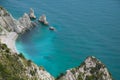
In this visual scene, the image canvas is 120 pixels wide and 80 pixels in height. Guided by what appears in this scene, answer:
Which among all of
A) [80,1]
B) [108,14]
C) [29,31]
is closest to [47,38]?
[29,31]

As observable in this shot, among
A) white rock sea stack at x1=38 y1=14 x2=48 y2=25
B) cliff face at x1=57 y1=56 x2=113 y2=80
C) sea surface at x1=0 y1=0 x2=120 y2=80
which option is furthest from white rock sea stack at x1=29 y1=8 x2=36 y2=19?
cliff face at x1=57 y1=56 x2=113 y2=80

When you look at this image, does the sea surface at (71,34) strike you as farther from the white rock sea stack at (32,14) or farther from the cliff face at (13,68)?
the cliff face at (13,68)

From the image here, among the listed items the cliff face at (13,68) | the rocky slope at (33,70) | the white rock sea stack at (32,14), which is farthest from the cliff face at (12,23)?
the cliff face at (13,68)

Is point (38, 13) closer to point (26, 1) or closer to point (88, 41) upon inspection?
point (26, 1)

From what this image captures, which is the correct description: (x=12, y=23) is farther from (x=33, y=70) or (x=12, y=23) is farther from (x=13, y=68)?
(x=13, y=68)

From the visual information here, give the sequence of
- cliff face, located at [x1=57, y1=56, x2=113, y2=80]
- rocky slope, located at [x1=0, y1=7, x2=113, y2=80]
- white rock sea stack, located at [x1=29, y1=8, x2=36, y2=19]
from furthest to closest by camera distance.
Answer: white rock sea stack, located at [x1=29, y1=8, x2=36, y2=19] < cliff face, located at [x1=57, y1=56, x2=113, y2=80] < rocky slope, located at [x1=0, y1=7, x2=113, y2=80]

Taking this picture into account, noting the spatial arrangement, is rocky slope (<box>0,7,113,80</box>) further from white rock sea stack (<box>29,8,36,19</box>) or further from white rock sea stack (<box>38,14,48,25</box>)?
white rock sea stack (<box>29,8,36,19</box>)

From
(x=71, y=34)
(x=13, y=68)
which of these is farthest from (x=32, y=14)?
(x=13, y=68)
